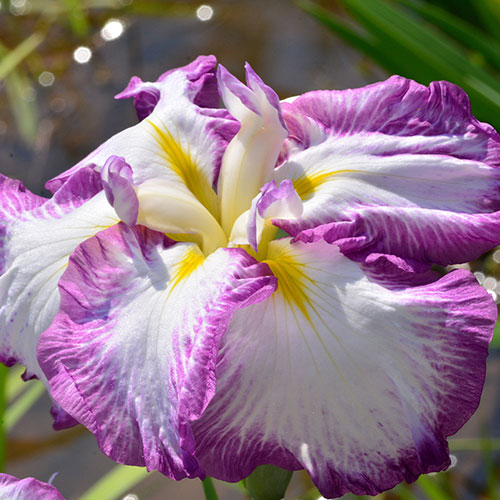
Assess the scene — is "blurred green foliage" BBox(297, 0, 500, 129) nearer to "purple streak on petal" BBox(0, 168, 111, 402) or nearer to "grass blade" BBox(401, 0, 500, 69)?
"grass blade" BBox(401, 0, 500, 69)

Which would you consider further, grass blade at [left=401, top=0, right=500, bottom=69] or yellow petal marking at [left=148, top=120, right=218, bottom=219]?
grass blade at [left=401, top=0, right=500, bottom=69]

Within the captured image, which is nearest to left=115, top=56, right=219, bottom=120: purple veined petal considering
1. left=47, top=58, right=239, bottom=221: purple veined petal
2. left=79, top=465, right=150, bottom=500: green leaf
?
left=47, top=58, right=239, bottom=221: purple veined petal

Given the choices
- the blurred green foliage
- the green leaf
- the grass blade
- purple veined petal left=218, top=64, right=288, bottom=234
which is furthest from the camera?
the grass blade

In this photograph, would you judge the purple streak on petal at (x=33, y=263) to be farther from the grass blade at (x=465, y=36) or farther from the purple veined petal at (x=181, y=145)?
the grass blade at (x=465, y=36)

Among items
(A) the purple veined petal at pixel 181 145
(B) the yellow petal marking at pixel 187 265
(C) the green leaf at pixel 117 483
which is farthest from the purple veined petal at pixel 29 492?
(C) the green leaf at pixel 117 483

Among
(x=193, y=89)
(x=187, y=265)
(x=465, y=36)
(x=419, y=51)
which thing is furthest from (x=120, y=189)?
(x=465, y=36)

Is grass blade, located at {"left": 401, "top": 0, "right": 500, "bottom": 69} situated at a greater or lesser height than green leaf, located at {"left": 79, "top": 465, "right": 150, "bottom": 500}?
greater

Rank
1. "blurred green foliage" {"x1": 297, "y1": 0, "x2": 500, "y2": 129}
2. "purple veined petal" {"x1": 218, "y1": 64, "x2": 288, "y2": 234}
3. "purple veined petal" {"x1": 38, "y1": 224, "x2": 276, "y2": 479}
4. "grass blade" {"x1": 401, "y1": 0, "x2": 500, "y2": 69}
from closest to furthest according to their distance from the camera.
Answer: "purple veined petal" {"x1": 38, "y1": 224, "x2": 276, "y2": 479}, "purple veined petal" {"x1": 218, "y1": 64, "x2": 288, "y2": 234}, "blurred green foliage" {"x1": 297, "y1": 0, "x2": 500, "y2": 129}, "grass blade" {"x1": 401, "y1": 0, "x2": 500, "y2": 69}

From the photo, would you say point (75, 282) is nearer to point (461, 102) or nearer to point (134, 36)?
point (461, 102)
